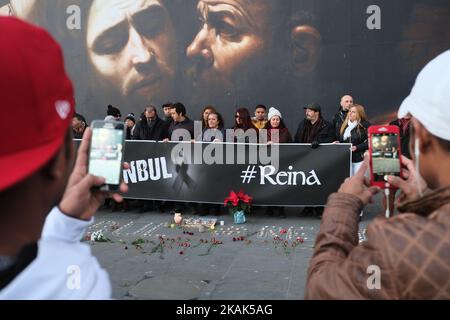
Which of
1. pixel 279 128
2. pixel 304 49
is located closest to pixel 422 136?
pixel 279 128

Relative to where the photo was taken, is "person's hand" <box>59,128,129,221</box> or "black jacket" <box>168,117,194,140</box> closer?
"person's hand" <box>59,128,129,221</box>

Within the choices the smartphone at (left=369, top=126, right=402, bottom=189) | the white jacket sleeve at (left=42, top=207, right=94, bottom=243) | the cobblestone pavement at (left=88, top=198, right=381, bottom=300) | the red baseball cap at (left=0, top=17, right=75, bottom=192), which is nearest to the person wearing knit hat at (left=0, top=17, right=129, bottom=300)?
the red baseball cap at (left=0, top=17, right=75, bottom=192)

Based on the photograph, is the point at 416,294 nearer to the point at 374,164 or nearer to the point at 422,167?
the point at 422,167

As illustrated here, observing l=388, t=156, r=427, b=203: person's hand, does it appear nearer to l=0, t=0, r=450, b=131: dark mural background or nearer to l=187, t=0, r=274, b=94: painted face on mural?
l=0, t=0, r=450, b=131: dark mural background

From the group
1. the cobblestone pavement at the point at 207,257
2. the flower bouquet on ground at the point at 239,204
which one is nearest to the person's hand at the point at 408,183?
the cobblestone pavement at the point at 207,257

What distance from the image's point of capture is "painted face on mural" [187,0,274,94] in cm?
1384

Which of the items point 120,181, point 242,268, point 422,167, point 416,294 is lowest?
point 242,268

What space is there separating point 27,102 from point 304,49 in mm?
13090

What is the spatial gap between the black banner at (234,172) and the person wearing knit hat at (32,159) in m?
7.41

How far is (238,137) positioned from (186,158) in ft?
3.41

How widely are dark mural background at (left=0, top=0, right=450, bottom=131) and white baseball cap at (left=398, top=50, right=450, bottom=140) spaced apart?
1206 cm

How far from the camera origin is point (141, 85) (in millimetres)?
14859
